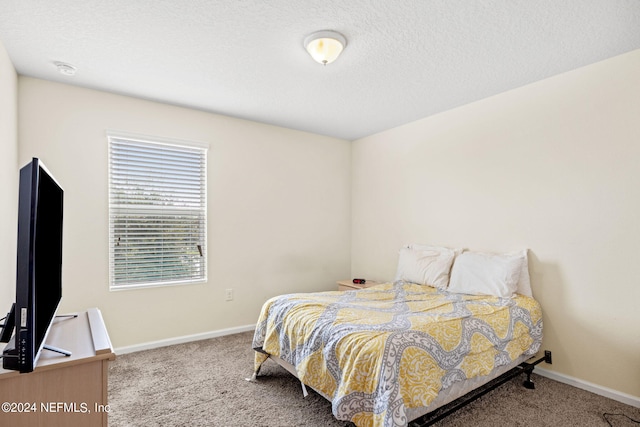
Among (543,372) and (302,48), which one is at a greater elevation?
(302,48)

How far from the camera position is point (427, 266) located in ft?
11.0

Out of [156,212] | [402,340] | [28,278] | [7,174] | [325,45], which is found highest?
[325,45]

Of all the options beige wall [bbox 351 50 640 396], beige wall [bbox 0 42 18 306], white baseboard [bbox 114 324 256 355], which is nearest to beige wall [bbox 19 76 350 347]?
white baseboard [bbox 114 324 256 355]

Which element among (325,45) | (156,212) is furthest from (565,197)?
(156,212)

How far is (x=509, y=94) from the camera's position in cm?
303

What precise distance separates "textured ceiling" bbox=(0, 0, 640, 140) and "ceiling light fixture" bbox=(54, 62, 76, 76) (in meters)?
0.06

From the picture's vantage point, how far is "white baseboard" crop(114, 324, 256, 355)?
3.16 metres

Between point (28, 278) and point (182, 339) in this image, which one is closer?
point (28, 278)

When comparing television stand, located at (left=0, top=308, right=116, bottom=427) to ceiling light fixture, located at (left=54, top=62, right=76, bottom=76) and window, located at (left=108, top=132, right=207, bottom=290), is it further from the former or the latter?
ceiling light fixture, located at (left=54, top=62, right=76, bottom=76)

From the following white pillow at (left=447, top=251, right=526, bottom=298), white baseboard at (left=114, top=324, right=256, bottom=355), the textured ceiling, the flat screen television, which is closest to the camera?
the flat screen television

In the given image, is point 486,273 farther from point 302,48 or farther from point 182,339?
point 182,339

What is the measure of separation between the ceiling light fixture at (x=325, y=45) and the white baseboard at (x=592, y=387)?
297 centimetres

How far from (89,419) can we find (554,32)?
10.4ft

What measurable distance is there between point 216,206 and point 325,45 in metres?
2.15
